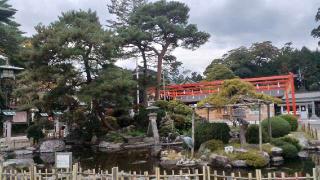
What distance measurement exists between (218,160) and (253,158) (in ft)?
5.83

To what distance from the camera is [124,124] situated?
113 feet

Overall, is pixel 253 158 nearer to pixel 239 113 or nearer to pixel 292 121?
pixel 239 113

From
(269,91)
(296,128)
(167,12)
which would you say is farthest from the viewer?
(269,91)

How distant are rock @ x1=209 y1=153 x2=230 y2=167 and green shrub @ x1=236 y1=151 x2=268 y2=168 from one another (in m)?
0.59

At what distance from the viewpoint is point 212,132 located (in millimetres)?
21359

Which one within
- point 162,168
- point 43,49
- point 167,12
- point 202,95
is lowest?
point 162,168

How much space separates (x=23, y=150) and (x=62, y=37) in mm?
8539

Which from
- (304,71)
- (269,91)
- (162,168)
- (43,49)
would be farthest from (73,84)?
(304,71)

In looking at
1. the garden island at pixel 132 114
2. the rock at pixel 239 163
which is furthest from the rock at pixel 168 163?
the rock at pixel 239 163

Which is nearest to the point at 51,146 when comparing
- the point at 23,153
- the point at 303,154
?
the point at 23,153

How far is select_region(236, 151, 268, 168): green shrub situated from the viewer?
57.8ft

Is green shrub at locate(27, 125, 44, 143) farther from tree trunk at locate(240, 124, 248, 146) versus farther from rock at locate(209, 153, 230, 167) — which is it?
tree trunk at locate(240, 124, 248, 146)

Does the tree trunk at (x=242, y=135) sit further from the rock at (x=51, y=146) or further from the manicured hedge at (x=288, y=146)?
the rock at (x=51, y=146)

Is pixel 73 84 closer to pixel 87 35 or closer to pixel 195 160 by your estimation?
pixel 87 35
